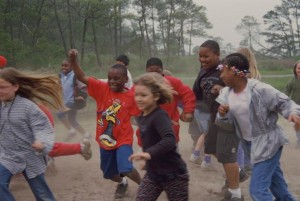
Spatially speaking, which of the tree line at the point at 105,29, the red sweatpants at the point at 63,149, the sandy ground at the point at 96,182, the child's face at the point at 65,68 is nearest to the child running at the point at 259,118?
the red sweatpants at the point at 63,149

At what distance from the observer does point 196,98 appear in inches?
188

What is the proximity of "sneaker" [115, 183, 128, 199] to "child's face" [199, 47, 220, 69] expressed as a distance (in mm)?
1618

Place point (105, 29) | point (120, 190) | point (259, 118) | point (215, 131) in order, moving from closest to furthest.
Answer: point (259, 118)
point (215, 131)
point (120, 190)
point (105, 29)

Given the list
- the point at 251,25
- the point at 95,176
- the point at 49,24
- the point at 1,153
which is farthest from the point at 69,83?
the point at 251,25

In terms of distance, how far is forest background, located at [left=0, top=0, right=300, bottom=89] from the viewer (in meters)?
15.3

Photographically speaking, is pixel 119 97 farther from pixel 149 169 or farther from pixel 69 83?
pixel 69 83

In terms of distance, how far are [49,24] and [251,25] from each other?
29868 millimetres

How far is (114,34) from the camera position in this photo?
28.0m

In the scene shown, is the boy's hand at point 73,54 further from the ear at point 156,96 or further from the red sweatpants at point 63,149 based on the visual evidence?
the ear at point 156,96

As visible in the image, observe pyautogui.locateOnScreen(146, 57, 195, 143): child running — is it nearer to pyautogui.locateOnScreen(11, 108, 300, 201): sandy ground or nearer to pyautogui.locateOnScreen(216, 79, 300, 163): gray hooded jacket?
pyautogui.locateOnScreen(11, 108, 300, 201): sandy ground

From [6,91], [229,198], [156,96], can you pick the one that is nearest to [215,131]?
[229,198]

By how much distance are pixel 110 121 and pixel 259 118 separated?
1.59 m

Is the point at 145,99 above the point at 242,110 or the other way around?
→ above

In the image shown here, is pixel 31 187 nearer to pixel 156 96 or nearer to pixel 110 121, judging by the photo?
pixel 110 121
